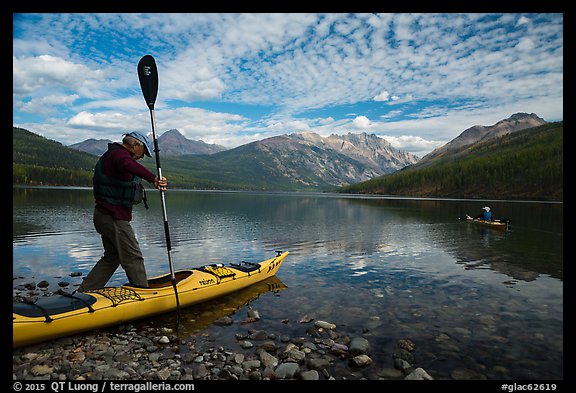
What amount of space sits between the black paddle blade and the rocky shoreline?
872 centimetres

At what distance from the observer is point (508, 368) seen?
859 cm

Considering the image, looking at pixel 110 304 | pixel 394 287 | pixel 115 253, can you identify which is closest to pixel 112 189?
pixel 115 253

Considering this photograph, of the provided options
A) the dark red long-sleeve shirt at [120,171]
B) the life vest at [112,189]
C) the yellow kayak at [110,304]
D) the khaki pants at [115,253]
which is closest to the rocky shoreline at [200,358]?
the yellow kayak at [110,304]

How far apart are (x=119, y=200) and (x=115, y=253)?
1.92 m

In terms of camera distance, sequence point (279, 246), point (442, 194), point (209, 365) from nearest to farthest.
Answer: point (209, 365), point (279, 246), point (442, 194)

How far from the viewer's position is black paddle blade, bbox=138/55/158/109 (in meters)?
12.8

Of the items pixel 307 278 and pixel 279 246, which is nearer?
pixel 307 278

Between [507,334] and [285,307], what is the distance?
7704 mm

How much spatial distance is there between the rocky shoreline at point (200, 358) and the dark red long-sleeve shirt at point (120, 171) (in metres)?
3.67

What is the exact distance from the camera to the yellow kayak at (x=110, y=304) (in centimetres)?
827

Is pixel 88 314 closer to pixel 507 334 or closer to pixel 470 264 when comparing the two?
pixel 507 334

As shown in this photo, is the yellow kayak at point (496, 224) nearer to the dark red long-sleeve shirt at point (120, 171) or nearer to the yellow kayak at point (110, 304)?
the yellow kayak at point (110, 304)

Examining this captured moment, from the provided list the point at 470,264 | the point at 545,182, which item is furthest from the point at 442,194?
the point at 470,264
